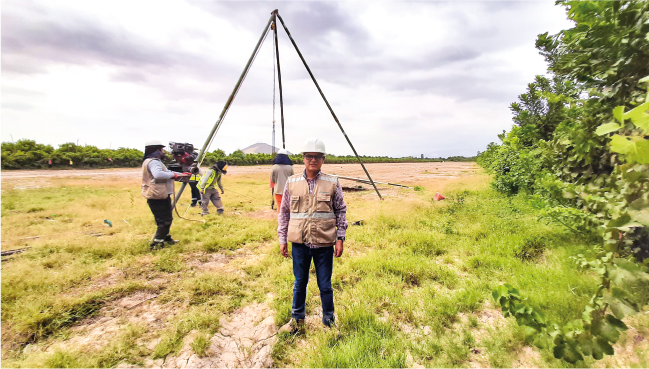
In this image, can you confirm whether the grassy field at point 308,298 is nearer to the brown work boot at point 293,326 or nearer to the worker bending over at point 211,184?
Answer: the brown work boot at point 293,326

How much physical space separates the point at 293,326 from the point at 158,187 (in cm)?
487

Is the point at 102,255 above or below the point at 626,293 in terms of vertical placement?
below

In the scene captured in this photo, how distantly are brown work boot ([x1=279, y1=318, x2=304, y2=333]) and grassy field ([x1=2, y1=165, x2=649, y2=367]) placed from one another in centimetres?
9

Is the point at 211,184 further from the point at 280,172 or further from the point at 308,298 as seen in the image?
the point at 308,298

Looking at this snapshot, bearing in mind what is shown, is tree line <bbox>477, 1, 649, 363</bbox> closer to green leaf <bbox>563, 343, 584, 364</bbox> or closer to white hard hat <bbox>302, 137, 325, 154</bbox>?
green leaf <bbox>563, 343, 584, 364</bbox>

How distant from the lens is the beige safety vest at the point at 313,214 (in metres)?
2.97

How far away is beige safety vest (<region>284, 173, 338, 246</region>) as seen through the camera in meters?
2.97

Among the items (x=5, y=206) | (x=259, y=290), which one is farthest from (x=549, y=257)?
(x=5, y=206)

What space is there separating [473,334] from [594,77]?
12.9ft

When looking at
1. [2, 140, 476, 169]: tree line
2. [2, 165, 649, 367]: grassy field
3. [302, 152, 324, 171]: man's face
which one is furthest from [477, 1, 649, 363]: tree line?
[2, 140, 476, 169]: tree line

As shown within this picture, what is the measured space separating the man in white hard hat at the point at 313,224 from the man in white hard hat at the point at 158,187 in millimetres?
4300

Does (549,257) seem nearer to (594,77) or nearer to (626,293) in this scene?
(594,77)

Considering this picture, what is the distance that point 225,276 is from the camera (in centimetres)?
462

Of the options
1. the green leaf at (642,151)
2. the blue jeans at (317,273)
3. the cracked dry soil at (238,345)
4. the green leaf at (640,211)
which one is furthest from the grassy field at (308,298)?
the green leaf at (642,151)
